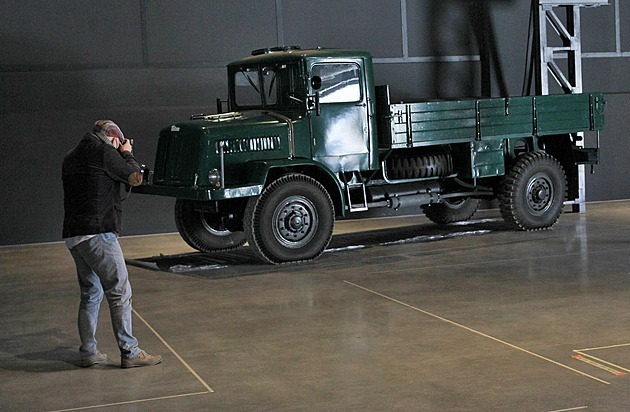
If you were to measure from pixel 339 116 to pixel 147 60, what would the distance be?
4.17 metres

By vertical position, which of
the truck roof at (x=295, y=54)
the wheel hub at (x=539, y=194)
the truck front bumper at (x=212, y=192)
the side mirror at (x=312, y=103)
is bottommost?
the wheel hub at (x=539, y=194)

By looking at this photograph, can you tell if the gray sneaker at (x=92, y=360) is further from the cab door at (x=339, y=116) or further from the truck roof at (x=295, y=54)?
the truck roof at (x=295, y=54)

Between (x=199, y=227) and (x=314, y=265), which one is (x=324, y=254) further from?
(x=199, y=227)

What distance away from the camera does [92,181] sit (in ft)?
23.2

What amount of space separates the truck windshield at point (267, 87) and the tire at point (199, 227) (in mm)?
1450

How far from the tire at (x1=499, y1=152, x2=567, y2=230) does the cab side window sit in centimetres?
267

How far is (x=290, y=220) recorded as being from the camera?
11781 millimetres

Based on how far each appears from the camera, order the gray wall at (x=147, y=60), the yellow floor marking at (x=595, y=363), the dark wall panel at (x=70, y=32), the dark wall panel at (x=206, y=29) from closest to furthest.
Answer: the yellow floor marking at (x=595, y=363) < the dark wall panel at (x=70, y=32) < the gray wall at (x=147, y=60) < the dark wall panel at (x=206, y=29)

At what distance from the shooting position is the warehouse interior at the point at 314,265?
6.48 m

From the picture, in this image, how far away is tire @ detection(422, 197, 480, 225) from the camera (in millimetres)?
15016

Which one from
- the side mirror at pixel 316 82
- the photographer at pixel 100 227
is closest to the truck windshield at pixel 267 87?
the side mirror at pixel 316 82

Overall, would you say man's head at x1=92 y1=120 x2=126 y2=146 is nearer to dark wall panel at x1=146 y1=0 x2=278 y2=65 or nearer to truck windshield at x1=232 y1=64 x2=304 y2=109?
truck windshield at x1=232 y1=64 x2=304 y2=109

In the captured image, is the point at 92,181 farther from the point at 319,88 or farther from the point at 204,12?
the point at 204,12

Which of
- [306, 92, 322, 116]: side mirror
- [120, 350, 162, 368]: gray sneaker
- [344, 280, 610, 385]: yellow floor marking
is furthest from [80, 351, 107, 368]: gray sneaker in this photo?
[306, 92, 322, 116]: side mirror
